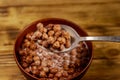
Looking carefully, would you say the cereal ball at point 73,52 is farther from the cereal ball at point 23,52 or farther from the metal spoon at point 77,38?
the cereal ball at point 23,52

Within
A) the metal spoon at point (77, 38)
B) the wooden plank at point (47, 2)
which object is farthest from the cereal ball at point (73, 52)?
the wooden plank at point (47, 2)

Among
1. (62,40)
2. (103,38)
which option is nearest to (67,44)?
(62,40)

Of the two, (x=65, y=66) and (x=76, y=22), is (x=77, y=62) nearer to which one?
(x=65, y=66)

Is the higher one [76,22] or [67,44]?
[76,22]

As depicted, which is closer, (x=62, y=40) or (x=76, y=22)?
(x=62, y=40)

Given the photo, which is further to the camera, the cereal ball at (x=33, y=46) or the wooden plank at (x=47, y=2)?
the wooden plank at (x=47, y=2)

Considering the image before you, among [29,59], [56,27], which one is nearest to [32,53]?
[29,59]

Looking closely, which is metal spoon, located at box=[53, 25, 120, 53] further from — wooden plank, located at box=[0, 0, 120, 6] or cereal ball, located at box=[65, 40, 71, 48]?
wooden plank, located at box=[0, 0, 120, 6]

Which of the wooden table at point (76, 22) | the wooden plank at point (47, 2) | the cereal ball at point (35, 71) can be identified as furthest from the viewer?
the wooden plank at point (47, 2)

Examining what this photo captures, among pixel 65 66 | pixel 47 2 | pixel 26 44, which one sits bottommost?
pixel 65 66

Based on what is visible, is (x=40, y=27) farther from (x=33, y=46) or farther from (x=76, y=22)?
Result: (x=76, y=22)
